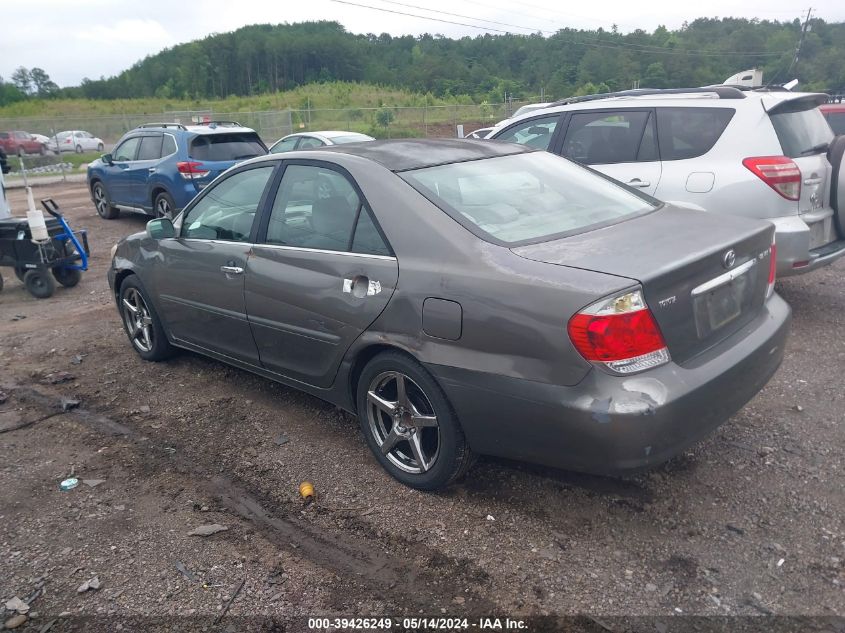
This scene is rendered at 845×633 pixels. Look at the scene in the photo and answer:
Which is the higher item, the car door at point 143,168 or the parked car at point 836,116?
the parked car at point 836,116

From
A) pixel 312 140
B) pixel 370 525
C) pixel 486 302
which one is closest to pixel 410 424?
pixel 370 525

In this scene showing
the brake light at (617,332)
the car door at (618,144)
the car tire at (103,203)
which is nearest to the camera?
the brake light at (617,332)

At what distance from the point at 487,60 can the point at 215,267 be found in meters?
78.6

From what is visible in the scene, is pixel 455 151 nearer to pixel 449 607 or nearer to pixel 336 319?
pixel 336 319

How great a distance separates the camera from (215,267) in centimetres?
452

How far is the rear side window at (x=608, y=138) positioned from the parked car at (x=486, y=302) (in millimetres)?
2149

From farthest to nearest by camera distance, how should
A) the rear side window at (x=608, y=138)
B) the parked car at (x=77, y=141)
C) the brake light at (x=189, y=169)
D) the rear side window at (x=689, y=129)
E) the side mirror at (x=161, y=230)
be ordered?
1. the parked car at (x=77, y=141)
2. the brake light at (x=189, y=169)
3. the rear side window at (x=608, y=138)
4. the rear side window at (x=689, y=129)
5. the side mirror at (x=161, y=230)

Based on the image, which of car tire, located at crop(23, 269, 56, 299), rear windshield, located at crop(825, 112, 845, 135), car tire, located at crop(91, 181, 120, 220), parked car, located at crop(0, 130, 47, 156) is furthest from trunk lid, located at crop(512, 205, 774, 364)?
parked car, located at crop(0, 130, 47, 156)

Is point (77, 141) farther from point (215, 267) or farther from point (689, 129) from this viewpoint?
point (689, 129)

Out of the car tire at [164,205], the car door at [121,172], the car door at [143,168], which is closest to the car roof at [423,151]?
the car tire at [164,205]

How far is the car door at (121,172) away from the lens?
12.9 meters

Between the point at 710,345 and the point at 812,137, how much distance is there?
365 cm

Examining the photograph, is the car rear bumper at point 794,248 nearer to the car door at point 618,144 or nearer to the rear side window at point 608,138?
the car door at point 618,144

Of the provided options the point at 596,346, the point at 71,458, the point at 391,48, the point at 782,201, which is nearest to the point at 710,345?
the point at 596,346
